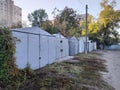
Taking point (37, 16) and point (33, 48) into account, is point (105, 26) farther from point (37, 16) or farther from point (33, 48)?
point (33, 48)

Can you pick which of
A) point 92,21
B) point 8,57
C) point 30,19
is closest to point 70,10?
point 92,21

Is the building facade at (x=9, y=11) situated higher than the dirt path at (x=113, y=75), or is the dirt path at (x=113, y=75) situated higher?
the building facade at (x=9, y=11)

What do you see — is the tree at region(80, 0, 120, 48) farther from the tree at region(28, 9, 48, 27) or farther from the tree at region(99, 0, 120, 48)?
the tree at region(28, 9, 48, 27)

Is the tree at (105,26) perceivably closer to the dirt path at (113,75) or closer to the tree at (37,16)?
the tree at (37,16)

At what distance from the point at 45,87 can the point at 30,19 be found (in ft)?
240

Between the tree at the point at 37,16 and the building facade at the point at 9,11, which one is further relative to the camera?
the tree at the point at 37,16

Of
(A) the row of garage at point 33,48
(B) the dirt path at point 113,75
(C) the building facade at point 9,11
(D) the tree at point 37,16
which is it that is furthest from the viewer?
(D) the tree at point 37,16

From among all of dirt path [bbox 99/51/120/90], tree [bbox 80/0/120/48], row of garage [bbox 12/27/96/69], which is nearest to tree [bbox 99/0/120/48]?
tree [bbox 80/0/120/48]

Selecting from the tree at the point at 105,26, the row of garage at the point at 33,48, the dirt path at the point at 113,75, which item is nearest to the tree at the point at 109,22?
the tree at the point at 105,26

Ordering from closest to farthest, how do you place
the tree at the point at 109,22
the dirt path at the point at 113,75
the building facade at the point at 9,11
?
the dirt path at the point at 113,75 < the tree at the point at 109,22 < the building facade at the point at 9,11

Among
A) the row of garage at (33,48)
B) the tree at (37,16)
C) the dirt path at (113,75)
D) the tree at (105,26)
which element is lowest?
the dirt path at (113,75)

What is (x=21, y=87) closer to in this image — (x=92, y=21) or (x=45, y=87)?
(x=45, y=87)

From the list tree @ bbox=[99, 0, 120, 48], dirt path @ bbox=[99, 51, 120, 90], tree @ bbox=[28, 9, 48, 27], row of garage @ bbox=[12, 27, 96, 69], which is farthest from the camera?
tree @ bbox=[28, 9, 48, 27]

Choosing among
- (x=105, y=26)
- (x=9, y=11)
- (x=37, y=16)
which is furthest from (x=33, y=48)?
(x=37, y=16)
